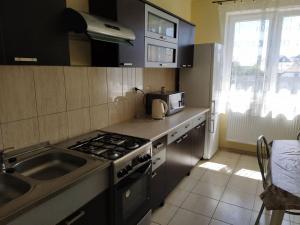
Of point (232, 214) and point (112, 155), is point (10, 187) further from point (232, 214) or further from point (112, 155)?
point (232, 214)

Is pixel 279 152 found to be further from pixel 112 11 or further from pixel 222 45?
pixel 222 45

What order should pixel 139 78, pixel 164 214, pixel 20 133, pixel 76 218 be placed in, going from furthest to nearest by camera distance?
pixel 139 78 → pixel 164 214 → pixel 20 133 → pixel 76 218

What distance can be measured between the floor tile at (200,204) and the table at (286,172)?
0.88 meters

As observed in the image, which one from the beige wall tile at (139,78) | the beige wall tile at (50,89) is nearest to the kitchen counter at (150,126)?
the beige wall tile at (139,78)

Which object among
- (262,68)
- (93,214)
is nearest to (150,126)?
(93,214)

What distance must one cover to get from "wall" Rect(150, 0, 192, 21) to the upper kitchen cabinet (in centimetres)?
190

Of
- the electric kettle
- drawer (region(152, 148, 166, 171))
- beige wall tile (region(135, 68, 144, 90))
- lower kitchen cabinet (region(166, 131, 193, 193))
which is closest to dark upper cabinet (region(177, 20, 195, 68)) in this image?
beige wall tile (region(135, 68, 144, 90))

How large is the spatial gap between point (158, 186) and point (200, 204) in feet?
1.97

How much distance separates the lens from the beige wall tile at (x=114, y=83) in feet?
7.14

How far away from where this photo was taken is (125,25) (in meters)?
1.80

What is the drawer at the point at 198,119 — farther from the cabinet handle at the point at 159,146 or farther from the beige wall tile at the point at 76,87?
the beige wall tile at the point at 76,87

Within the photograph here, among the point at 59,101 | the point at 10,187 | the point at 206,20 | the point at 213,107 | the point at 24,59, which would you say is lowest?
the point at 10,187

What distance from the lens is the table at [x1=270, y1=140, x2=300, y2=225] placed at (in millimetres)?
1332

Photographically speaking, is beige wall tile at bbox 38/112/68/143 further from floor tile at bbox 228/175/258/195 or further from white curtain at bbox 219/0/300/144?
white curtain at bbox 219/0/300/144
